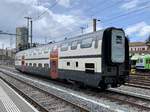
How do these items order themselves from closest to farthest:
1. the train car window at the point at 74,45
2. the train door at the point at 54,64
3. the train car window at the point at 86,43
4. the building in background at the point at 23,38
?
1. the train car window at the point at 86,43
2. the train car window at the point at 74,45
3. the train door at the point at 54,64
4. the building in background at the point at 23,38

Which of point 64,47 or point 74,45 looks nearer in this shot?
point 74,45

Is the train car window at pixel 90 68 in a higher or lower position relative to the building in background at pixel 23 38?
lower

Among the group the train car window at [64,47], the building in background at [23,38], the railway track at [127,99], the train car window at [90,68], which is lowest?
the railway track at [127,99]

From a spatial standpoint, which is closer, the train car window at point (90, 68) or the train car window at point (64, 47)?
the train car window at point (90, 68)

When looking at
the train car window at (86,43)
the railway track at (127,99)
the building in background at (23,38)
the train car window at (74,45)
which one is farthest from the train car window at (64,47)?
the building in background at (23,38)

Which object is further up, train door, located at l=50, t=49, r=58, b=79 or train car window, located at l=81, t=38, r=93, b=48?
train car window, located at l=81, t=38, r=93, b=48

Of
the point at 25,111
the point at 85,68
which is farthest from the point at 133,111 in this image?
the point at 85,68

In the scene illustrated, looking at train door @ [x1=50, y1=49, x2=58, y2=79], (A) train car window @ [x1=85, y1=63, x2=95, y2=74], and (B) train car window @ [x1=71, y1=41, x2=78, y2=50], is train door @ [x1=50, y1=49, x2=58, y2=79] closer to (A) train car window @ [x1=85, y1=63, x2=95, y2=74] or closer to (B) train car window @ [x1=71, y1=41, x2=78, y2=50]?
(B) train car window @ [x1=71, y1=41, x2=78, y2=50]

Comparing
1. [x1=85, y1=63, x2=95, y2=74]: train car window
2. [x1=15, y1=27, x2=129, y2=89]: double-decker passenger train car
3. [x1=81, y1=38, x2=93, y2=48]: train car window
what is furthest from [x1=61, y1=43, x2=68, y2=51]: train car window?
[x1=85, y1=63, x2=95, y2=74]: train car window

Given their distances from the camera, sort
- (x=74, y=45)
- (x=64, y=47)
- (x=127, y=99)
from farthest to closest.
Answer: (x=64, y=47), (x=74, y=45), (x=127, y=99)

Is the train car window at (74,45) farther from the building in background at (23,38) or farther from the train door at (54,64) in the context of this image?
the building in background at (23,38)

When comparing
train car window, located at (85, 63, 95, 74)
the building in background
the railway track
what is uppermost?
the building in background

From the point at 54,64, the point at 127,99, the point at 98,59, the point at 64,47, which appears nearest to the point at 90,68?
the point at 98,59

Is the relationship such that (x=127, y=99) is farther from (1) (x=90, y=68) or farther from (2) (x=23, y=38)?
(2) (x=23, y=38)
